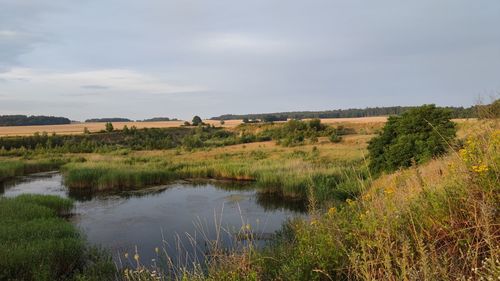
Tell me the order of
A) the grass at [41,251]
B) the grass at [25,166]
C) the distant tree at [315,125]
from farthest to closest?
the distant tree at [315,125]
the grass at [25,166]
the grass at [41,251]

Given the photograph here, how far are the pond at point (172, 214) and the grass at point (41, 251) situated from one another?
1039 mm

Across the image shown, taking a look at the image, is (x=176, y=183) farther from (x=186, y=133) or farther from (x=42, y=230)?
(x=186, y=133)

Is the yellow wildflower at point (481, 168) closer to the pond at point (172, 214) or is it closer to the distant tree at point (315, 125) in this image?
the pond at point (172, 214)

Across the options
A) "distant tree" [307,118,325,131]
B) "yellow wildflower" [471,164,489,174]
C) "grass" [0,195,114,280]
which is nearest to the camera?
"yellow wildflower" [471,164,489,174]

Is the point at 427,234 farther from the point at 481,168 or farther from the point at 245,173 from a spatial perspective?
the point at 245,173

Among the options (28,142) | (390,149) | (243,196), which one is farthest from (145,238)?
(28,142)

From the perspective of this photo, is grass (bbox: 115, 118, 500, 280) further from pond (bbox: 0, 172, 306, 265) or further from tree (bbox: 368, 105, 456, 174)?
tree (bbox: 368, 105, 456, 174)

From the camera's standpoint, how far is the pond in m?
11.8

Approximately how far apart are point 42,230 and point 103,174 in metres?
14.1

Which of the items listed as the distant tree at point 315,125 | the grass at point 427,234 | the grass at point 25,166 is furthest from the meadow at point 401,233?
the distant tree at point 315,125

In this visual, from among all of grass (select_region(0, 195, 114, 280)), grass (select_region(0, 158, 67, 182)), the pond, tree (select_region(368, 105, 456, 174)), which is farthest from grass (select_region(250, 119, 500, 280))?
grass (select_region(0, 158, 67, 182))

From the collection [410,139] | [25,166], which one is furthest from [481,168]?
[25,166]

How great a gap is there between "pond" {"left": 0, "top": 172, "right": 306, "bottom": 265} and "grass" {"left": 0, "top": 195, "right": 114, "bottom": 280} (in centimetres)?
104

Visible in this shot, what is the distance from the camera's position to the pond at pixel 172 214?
38.8ft
